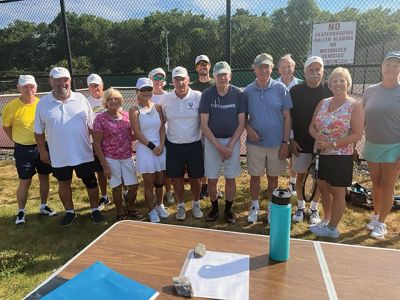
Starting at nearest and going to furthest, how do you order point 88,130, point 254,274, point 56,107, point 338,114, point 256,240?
1. point 254,274
2. point 256,240
3. point 338,114
4. point 56,107
5. point 88,130

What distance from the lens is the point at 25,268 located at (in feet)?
11.1

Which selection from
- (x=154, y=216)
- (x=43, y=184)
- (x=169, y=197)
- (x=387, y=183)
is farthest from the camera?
(x=169, y=197)

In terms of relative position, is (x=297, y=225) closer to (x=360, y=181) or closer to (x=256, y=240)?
(x=360, y=181)

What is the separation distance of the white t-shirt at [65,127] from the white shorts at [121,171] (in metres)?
0.30

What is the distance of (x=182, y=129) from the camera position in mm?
3902

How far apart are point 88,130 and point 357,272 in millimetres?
3217

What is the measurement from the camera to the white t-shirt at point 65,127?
3.73 m

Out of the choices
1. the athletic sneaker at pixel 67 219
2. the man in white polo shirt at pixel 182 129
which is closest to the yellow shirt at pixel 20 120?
the athletic sneaker at pixel 67 219

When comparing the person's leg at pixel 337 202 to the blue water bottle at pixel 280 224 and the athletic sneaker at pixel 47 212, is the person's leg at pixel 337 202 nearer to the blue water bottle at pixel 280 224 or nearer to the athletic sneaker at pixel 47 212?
the blue water bottle at pixel 280 224

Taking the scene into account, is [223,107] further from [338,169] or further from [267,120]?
[338,169]

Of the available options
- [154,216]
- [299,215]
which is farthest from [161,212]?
[299,215]

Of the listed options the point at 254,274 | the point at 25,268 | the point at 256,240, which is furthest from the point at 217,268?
the point at 25,268

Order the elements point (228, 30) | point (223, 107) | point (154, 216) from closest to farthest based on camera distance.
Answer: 1. point (223, 107)
2. point (154, 216)
3. point (228, 30)

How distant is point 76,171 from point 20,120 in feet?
2.96
